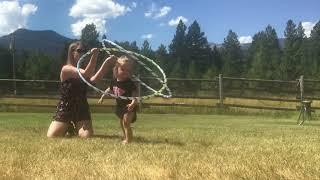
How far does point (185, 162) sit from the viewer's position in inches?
291

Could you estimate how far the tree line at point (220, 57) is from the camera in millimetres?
54219

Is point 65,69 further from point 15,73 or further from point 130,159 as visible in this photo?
point 15,73

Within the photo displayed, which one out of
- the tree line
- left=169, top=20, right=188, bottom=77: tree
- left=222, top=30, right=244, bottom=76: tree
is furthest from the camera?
left=169, top=20, right=188, bottom=77: tree

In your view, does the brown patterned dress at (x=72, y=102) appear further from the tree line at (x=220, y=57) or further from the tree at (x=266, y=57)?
the tree at (x=266, y=57)

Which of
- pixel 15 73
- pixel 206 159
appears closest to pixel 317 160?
pixel 206 159

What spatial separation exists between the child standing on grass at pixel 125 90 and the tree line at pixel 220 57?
124 ft

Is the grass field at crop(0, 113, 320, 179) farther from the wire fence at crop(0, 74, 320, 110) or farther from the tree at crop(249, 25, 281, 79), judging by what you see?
the tree at crop(249, 25, 281, 79)

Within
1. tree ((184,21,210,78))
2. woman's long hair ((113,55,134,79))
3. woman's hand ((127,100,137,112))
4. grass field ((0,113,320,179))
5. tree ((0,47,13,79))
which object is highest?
tree ((184,21,210,78))

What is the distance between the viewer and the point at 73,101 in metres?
11.2

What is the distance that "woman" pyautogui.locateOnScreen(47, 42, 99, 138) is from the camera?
11055mm

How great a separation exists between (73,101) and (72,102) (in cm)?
2

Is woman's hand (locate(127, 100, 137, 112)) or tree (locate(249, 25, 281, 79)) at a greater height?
tree (locate(249, 25, 281, 79))

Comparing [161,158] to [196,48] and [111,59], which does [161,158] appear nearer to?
[111,59]

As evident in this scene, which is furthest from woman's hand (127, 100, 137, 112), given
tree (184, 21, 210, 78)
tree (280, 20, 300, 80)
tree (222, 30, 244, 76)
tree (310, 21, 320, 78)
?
tree (184, 21, 210, 78)
